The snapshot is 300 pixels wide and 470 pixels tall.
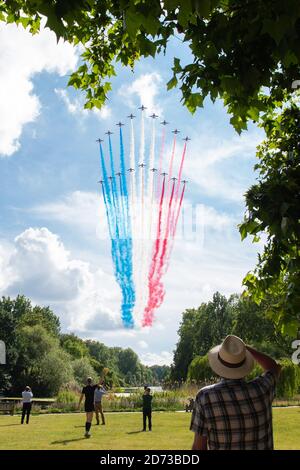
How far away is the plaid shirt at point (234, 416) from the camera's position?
3793mm

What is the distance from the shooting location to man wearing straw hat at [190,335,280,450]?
379 cm

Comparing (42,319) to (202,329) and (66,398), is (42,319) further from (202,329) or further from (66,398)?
(66,398)

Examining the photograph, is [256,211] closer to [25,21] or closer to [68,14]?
[68,14]

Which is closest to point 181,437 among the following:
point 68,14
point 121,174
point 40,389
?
point 68,14

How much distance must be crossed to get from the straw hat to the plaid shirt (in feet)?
0.19

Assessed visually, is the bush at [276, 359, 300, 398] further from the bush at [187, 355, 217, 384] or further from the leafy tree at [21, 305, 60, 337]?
the leafy tree at [21, 305, 60, 337]

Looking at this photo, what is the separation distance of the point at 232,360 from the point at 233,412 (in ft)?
1.25

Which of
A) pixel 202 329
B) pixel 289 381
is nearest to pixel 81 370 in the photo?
pixel 202 329

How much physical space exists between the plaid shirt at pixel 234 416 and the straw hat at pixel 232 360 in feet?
0.19

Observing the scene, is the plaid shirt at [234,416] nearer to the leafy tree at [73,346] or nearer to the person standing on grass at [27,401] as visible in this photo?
the person standing on grass at [27,401]

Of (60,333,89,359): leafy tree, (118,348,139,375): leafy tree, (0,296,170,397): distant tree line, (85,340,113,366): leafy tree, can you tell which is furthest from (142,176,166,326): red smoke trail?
(118,348,139,375): leafy tree

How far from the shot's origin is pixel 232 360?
13.1ft

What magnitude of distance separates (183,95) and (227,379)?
3399 millimetres

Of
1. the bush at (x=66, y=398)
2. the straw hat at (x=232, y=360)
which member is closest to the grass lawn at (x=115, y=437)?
the straw hat at (x=232, y=360)
